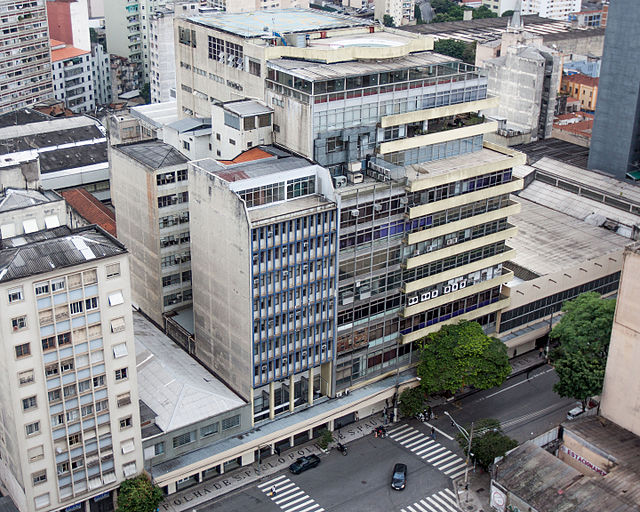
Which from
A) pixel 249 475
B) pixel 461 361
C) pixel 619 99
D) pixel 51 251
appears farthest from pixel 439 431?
pixel 619 99

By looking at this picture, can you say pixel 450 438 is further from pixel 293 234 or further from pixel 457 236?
pixel 293 234

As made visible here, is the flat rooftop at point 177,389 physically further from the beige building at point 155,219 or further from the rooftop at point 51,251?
A: the rooftop at point 51,251

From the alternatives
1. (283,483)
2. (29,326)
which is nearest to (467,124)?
(283,483)

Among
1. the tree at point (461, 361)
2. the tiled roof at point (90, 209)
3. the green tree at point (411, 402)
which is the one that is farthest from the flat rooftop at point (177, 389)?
the tiled roof at point (90, 209)

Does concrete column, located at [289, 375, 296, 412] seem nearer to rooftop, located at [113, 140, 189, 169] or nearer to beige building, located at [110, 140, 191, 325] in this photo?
beige building, located at [110, 140, 191, 325]

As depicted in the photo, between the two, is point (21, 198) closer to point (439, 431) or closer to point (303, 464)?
point (303, 464)
